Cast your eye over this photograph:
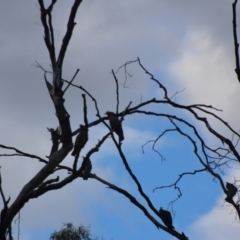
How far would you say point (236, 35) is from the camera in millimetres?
3416

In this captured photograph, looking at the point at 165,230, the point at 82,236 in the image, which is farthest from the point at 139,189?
the point at 82,236

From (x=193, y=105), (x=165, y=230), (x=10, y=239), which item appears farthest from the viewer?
(x=193, y=105)

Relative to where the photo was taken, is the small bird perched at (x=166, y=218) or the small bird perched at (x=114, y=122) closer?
the small bird perched at (x=166, y=218)

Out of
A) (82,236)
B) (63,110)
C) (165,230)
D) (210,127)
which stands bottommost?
(165,230)

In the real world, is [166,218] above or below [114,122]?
below

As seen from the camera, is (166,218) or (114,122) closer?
(166,218)

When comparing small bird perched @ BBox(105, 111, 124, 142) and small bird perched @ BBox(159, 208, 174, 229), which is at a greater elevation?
small bird perched @ BBox(105, 111, 124, 142)

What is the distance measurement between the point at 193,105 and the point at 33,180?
1517mm

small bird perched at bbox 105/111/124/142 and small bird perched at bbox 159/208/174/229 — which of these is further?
small bird perched at bbox 105/111/124/142

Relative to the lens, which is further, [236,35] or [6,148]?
[6,148]

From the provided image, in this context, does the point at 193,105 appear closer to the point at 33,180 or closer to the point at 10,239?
the point at 33,180

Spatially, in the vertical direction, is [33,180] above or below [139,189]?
above

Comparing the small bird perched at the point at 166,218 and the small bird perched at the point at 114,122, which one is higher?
the small bird perched at the point at 114,122

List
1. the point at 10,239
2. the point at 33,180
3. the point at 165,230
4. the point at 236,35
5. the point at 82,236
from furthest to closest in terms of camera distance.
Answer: the point at 82,236, the point at 33,180, the point at 10,239, the point at 165,230, the point at 236,35
